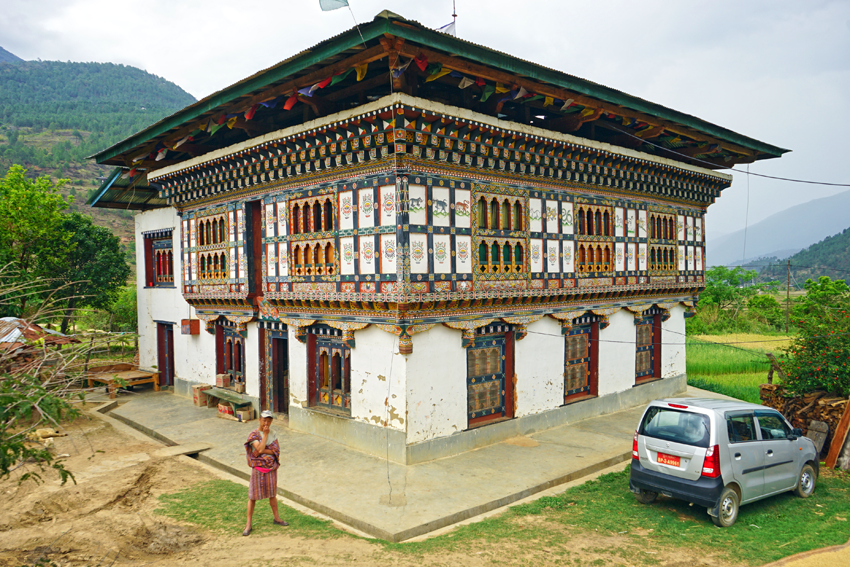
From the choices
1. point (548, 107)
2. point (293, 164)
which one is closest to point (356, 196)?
point (293, 164)

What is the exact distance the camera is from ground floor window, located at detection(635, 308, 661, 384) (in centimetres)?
1683

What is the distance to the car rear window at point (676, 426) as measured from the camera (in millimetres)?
7851

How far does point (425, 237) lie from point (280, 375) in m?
5.99

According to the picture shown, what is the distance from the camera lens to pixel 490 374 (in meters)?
12.4

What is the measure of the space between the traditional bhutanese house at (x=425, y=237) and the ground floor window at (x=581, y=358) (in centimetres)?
6

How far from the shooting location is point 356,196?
1138cm

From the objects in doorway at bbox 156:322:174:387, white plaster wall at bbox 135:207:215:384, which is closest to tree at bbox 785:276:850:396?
white plaster wall at bbox 135:207:215:384

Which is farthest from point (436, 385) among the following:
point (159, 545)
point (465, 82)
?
point (465, 82)

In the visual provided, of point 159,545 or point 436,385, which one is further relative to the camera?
point 436,385

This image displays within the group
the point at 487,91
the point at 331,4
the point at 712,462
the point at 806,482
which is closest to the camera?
the point at 712,462

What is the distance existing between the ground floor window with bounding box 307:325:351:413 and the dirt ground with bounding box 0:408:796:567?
12.5ft

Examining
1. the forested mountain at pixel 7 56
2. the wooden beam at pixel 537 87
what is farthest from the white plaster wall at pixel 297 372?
the forested mountain at pixel 7 56

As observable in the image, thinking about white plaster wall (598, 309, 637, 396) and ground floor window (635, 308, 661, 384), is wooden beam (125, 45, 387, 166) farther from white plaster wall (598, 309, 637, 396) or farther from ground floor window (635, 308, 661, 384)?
ground floor window (635, 308, 661, 384)

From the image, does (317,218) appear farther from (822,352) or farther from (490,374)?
(822,352)
